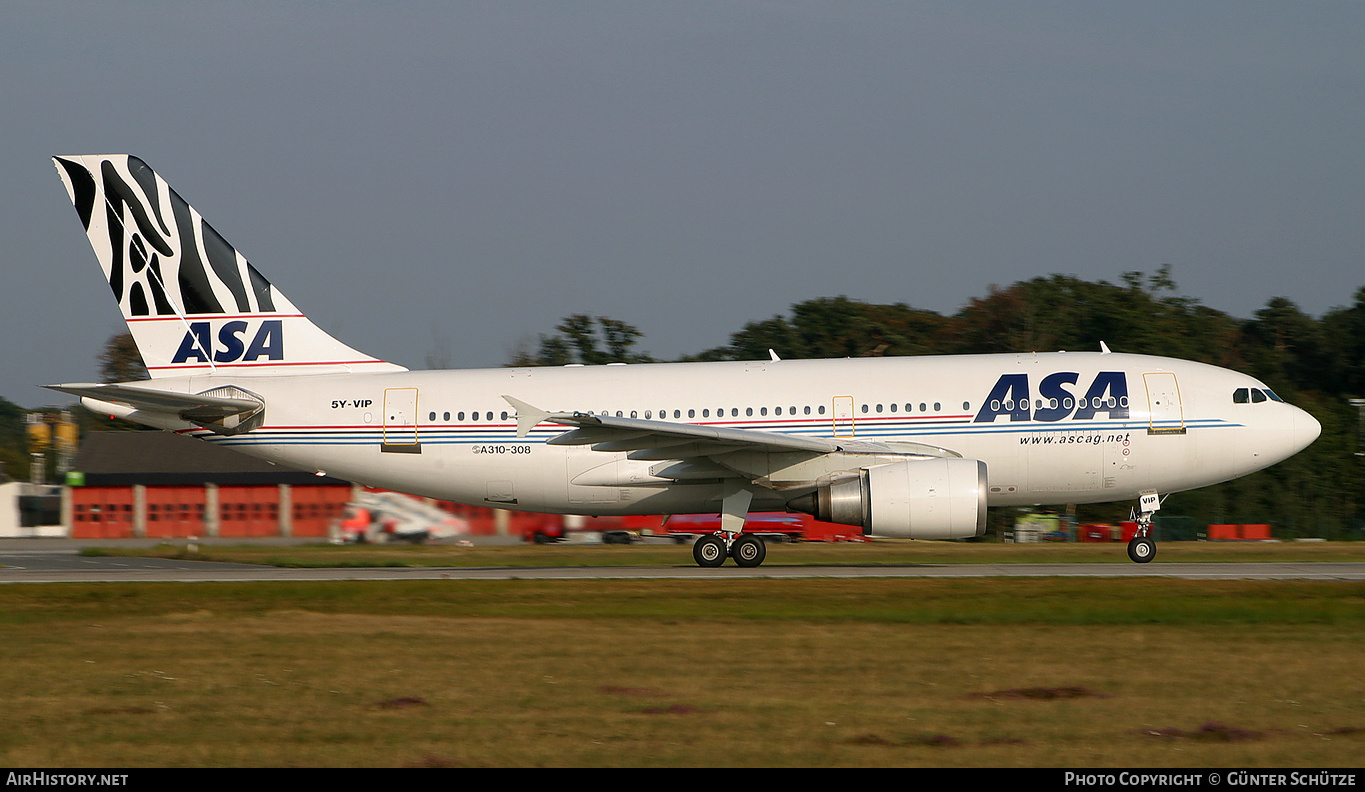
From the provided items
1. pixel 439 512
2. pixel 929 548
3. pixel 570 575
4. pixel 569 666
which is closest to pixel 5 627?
pixel 569 666

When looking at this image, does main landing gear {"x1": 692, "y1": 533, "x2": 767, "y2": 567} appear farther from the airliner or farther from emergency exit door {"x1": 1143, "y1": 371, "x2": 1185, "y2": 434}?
emergency exit door {"x1": 1143, "y1": 371, "x2": 1185, "y2": 434}

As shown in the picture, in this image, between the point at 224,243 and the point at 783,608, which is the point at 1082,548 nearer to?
the point at 783,608

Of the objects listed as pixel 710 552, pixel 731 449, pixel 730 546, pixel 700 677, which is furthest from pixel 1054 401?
pixel 700 677

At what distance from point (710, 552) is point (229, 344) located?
33.3ft

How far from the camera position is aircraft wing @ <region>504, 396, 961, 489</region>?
20.8 meters

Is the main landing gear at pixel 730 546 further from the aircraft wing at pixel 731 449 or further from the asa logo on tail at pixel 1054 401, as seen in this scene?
the asa logo on tail at pixel 1054 401

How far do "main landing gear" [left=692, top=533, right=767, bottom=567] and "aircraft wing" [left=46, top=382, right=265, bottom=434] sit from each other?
342 inches

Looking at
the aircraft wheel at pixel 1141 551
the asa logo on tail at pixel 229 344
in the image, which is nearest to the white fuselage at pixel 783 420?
the asa logo on tail at pixel 229 344

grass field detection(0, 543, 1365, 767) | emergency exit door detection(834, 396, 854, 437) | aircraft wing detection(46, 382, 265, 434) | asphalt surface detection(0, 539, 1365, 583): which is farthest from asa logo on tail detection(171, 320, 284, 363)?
emergency exit door detection(834, 396, 854, 437)

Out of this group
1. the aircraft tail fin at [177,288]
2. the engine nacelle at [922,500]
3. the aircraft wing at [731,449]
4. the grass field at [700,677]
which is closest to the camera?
the grass field at [700,677]

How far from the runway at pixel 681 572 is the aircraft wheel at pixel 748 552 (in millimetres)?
229

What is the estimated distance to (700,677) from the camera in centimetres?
1093

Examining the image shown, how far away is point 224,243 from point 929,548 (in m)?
19.8

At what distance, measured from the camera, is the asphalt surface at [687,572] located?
20.3m
